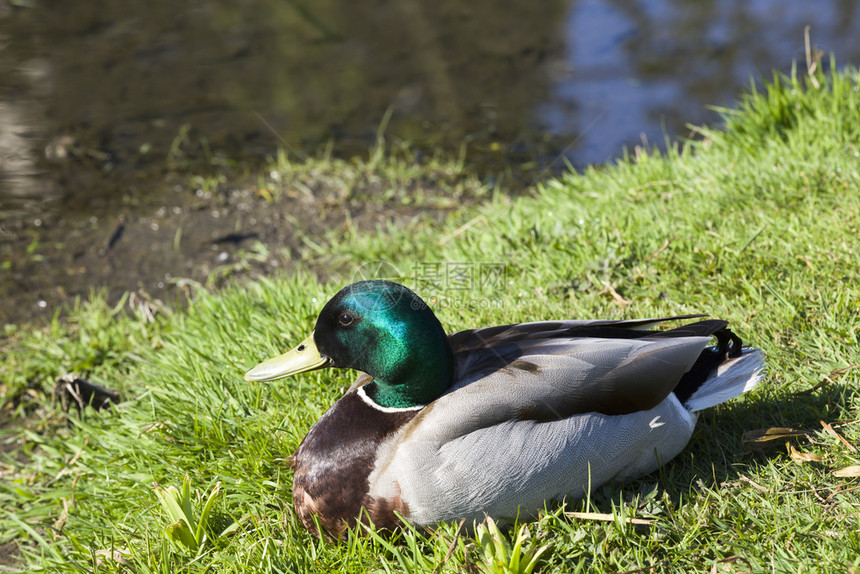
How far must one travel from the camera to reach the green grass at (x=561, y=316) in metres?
2.23

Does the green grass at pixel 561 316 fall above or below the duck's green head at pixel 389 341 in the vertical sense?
below

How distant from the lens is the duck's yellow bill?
2424 mm

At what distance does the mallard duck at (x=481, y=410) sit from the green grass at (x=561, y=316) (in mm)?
110

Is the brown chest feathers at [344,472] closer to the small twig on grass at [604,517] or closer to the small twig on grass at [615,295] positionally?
the small twig on grass at [604,517]

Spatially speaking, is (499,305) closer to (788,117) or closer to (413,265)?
(413,265)

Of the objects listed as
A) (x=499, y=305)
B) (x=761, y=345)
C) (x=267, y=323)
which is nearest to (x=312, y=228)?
(x=267, y=323)

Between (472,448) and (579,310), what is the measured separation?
1.20 metres

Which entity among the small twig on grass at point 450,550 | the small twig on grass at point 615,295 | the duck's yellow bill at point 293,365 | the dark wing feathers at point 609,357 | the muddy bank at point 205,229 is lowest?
the muddy bank at point 205,229

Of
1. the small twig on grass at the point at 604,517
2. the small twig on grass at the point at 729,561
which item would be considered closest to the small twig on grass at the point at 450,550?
the small twig on grass at the point at 604,517

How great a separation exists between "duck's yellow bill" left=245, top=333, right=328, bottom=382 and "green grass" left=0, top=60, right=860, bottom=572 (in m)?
0.38

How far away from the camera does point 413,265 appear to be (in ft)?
12.6

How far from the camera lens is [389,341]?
2.31 meters

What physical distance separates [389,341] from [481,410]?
13.6 inches

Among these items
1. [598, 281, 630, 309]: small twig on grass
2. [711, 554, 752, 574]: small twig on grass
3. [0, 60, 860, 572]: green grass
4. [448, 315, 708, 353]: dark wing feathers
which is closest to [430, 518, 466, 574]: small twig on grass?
[0, 60, 860, 572]: green grass
